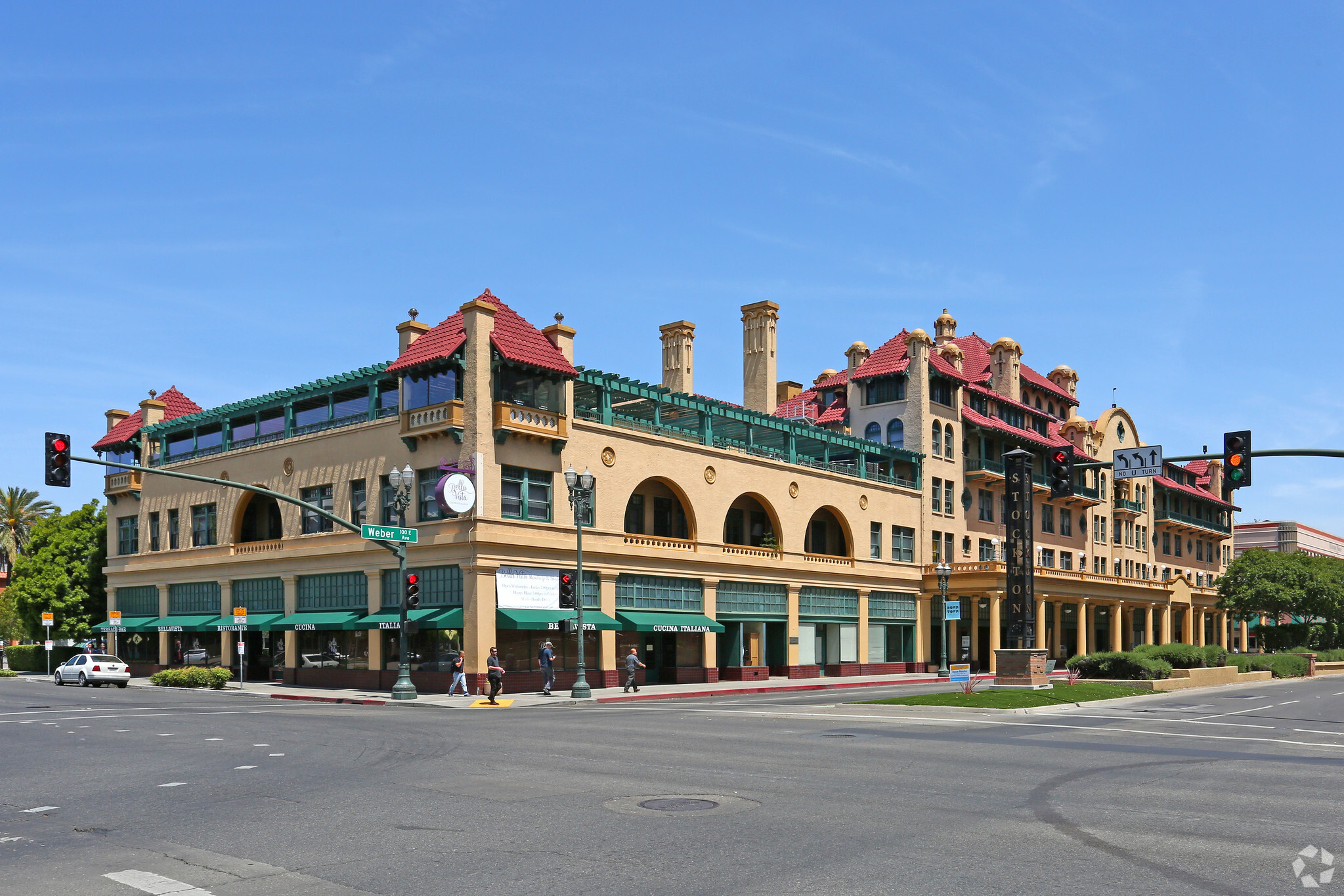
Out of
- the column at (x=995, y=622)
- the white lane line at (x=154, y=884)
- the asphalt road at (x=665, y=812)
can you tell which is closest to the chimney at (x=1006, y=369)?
the column at (x=995, y=622)

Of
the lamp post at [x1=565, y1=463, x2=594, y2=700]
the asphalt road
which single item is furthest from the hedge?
the asphalt road

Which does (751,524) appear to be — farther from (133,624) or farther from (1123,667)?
(133,624)

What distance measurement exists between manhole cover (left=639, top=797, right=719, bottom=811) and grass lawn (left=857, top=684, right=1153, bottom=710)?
18.7 m


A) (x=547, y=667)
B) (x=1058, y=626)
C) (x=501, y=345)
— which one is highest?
(x=501, y=345)

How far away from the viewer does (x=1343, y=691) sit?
45.8 metres

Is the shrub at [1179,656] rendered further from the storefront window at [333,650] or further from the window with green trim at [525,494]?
the storefront window at [333,650]


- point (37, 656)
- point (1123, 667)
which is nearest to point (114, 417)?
point (37, 656)

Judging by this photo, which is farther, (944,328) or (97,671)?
(944,328)

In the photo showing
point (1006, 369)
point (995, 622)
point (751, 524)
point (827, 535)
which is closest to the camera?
point (751, 524)

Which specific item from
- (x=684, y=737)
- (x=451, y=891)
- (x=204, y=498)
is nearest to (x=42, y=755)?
(x=684, y=737)

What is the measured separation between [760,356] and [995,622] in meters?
20.5

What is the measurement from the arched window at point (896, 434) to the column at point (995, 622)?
10.1 metres

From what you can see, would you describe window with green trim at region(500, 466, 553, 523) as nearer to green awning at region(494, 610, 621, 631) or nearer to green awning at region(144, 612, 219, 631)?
green awning at region(494, 610, 621, 631)

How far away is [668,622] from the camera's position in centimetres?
4794
